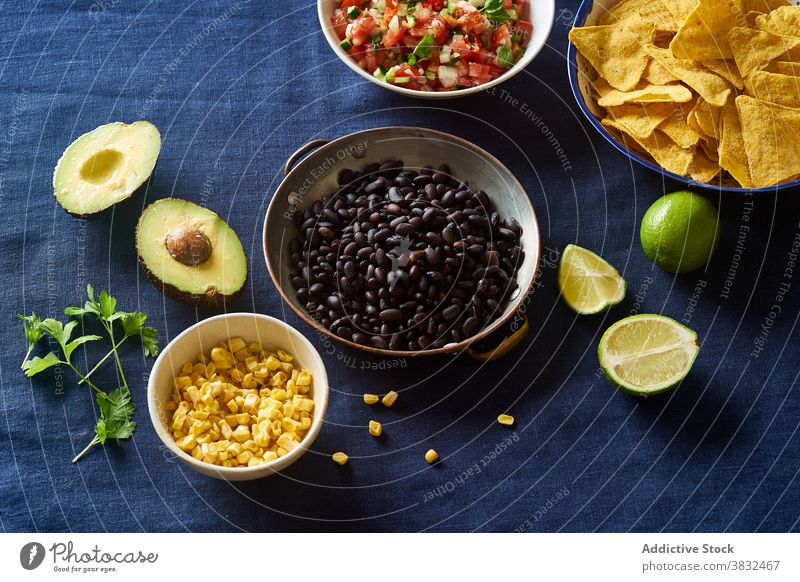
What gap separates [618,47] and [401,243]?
0.95m

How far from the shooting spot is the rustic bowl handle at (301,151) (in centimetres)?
243

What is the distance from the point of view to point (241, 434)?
7.06 feet

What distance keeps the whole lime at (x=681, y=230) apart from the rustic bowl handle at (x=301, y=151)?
1044 mm

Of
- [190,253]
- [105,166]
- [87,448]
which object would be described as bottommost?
[87,448]

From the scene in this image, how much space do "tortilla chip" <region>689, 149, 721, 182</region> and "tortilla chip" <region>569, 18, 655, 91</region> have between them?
300 millimetres

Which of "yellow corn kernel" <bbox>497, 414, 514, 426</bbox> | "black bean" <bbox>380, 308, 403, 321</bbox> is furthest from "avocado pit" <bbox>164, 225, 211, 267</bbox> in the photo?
"yellow corn kernel" <bbox>497, 414, 514, 426</bbox>

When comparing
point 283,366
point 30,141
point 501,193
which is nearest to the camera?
point 283,366

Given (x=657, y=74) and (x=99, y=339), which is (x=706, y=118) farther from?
(x=99, y=339)

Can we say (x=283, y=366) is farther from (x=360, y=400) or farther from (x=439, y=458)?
(x=439, y=458)

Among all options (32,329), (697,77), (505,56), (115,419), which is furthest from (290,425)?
(697,77)

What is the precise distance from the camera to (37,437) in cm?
233

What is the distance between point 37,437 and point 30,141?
995 millimetres
